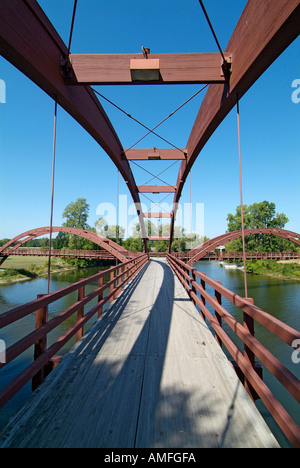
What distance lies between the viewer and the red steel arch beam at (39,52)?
264 centimetres

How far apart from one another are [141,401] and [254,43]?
4391 mm

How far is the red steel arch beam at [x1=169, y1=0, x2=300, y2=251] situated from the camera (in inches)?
96.3

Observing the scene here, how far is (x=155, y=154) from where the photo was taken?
27.4 feet

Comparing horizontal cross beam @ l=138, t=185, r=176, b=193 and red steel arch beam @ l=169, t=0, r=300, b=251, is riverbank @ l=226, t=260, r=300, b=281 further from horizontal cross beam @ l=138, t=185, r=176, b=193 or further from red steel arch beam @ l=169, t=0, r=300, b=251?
red steel arch beam @ l=169, t=0, r=300, b=251

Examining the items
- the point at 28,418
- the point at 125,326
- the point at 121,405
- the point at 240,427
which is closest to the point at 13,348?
the point at 28,418

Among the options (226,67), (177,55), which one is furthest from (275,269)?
(177,55)

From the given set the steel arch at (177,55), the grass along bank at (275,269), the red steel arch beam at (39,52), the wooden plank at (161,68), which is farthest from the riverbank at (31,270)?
the grass along bank at (275,269)

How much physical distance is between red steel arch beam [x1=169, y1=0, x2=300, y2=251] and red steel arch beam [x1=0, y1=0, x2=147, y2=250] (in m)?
2.71

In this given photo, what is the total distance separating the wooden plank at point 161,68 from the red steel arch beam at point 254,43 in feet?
1.09

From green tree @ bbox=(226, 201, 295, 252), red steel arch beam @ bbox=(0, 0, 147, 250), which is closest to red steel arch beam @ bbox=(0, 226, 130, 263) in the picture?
red steel arch beam @ bbox=(0, 0, 147, 250)

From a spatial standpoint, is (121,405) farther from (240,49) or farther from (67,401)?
(240,49)

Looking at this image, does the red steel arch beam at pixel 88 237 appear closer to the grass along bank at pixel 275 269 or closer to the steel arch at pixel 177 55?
the steel arch at pixel 177 55

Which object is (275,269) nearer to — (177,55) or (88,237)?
(88,237)

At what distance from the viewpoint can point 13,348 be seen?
5.61 feet
